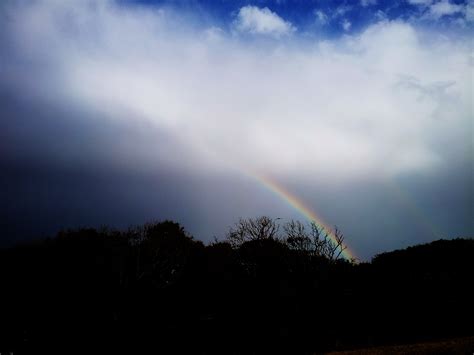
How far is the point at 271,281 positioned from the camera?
125ft

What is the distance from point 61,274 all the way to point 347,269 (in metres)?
31.7

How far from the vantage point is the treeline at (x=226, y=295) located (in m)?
25.7

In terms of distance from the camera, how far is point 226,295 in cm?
4019

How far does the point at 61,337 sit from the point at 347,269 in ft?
96.0

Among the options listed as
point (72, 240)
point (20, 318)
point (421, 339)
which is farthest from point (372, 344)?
point (72, 240)

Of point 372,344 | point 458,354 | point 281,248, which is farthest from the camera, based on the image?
point 281,248

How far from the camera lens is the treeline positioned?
2572 centimetres

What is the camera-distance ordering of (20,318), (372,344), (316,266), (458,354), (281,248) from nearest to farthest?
(458,354) < (372,344) < (20,318) < (316,266) < (281,248)

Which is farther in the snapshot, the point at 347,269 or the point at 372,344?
the point at 347,269

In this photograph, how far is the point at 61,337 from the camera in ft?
95.9

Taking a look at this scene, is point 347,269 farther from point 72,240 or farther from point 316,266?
point 72,240

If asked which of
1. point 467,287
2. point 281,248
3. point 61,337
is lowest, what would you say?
point 61,337

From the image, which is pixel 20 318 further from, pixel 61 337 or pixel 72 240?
pixel 72 240

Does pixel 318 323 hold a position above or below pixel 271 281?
below
